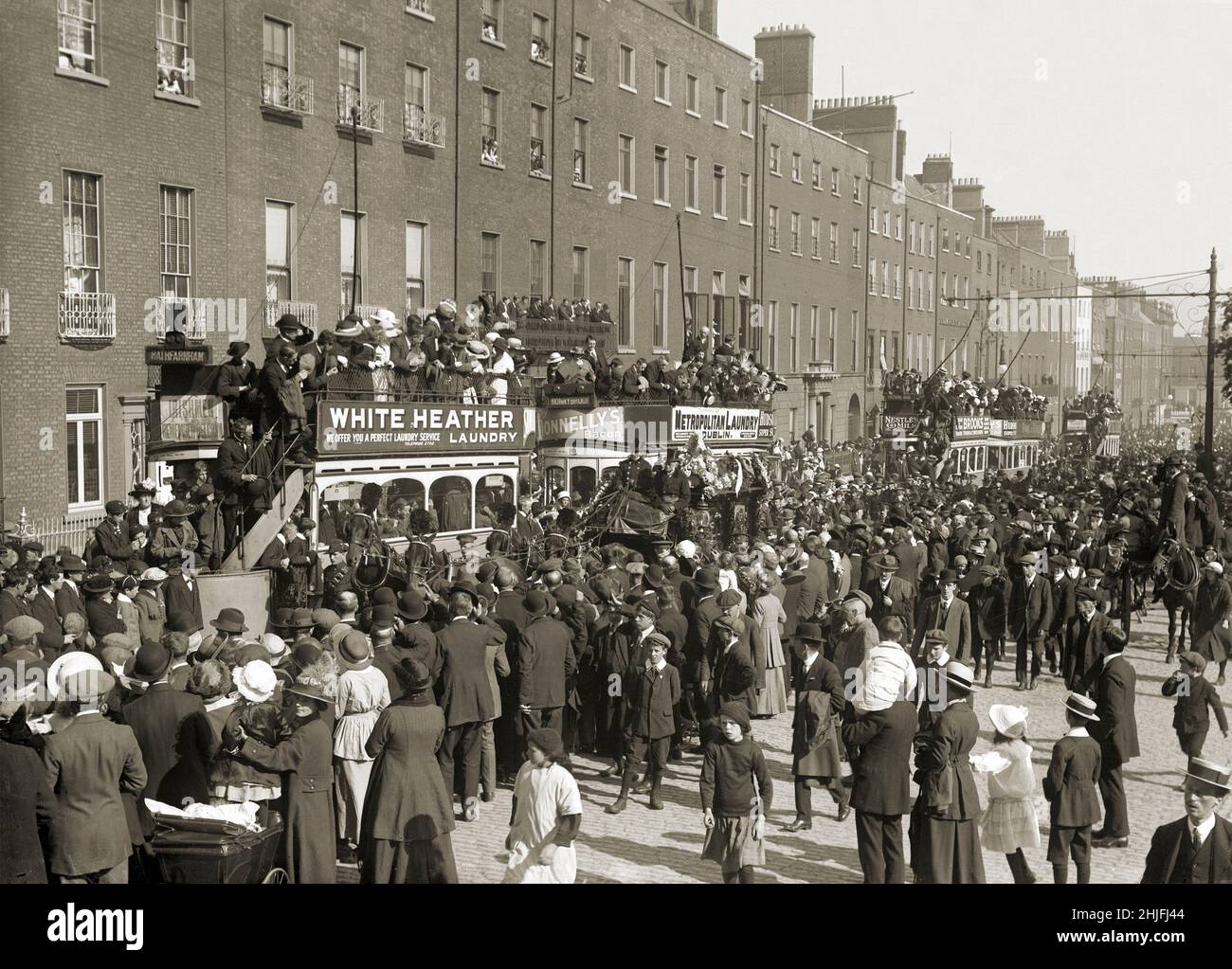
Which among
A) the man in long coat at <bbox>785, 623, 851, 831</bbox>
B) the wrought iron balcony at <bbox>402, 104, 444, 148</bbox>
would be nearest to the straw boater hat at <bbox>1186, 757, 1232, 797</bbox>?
the man in long coat at <bbox>785, 623, 851, 831</bbox>

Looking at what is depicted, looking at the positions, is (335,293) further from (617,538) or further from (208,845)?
(208,845)

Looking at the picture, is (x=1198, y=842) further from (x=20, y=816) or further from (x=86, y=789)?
(x=20, y=816)

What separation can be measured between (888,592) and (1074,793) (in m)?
6.72

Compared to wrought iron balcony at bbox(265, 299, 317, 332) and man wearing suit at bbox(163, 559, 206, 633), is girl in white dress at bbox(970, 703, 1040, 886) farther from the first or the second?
wrought iron balcony at bbox(265, 299, 317, 332)

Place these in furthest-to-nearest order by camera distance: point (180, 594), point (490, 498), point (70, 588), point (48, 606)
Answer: point (490, 498), point (180, 594), point (70, 588), point (48, 606)

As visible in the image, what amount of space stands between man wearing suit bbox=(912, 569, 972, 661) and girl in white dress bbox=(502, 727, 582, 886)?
7.96 meters

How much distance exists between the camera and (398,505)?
1741cm

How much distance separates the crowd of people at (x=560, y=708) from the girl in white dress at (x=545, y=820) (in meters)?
0.02

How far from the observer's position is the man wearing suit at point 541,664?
10922mm

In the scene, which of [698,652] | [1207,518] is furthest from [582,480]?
[698,652]
